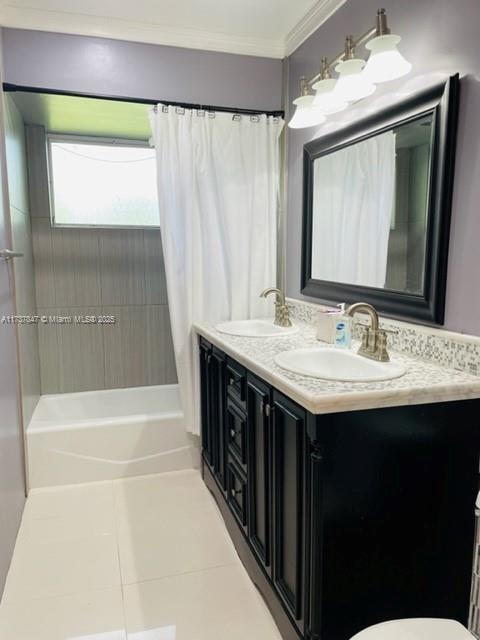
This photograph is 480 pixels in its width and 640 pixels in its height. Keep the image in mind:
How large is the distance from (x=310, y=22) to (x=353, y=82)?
769mm

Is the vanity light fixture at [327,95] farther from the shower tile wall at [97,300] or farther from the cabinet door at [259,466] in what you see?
the shower tile wall at [97,300]

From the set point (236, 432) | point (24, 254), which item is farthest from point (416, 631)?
→ point (24, 254)

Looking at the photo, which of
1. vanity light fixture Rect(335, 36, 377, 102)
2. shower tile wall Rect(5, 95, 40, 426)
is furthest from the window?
vanity light fixture Rect(335, 36, 377, 102)

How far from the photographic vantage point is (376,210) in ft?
6.02

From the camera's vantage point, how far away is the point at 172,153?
2.38 meters

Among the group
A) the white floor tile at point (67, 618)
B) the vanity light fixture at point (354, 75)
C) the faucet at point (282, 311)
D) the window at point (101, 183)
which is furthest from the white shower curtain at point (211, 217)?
the white floor tile at point (67, 618)

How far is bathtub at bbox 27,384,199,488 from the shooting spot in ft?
8.21

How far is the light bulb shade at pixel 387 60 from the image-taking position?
1496mm

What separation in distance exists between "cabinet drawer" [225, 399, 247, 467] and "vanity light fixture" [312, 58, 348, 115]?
1.32 metres

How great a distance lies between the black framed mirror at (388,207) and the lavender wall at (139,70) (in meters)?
0.58

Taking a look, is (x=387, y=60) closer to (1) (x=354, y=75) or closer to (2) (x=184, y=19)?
(1) (x=354, y=75)

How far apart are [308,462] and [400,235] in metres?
0.93

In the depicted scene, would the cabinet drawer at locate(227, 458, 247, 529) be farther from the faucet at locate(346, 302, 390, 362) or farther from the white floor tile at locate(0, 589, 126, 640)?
the faucet at locate(346, 302, 390, 362)

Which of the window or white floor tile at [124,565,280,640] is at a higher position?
the window
